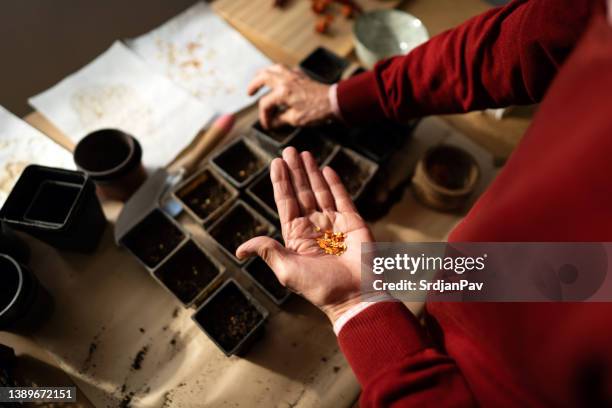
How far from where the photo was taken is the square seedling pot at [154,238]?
87 centimetres

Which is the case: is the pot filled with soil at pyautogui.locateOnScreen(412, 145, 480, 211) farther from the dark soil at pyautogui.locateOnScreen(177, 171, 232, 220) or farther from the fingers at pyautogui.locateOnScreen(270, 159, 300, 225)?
the dark soil at pyautogui.locateOnScreen(177, 171, 232, 220)

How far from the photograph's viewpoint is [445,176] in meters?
1.00

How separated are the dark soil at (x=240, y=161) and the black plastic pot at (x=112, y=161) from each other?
0.19m

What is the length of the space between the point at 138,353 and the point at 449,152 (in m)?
0.83

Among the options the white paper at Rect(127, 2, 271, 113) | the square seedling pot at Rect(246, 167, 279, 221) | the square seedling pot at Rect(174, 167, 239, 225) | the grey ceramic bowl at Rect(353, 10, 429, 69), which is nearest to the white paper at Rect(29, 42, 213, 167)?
the white paper at Rect(127, 2, 271, 113)

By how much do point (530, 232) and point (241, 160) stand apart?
69 centimetres

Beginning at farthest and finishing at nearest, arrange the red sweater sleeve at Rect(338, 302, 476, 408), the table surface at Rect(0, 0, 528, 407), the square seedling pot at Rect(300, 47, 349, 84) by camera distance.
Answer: the square seedling pot at Rect(300, 47, 349, 84), the table surface at Rect(0, 0, 528, 407), the red sweater sleeve at Rect(338, 302, 476, 408)

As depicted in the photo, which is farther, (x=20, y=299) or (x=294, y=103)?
(x=294, y=103)

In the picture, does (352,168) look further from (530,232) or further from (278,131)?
(530,232)

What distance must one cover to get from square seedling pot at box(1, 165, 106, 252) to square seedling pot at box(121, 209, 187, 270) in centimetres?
9

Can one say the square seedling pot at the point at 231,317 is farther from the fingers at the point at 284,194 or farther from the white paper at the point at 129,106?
the white paper at the point at 129,106

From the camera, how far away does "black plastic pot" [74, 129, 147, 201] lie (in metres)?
0.90

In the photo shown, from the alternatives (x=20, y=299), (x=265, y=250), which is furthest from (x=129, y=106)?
(x=265, y=250)

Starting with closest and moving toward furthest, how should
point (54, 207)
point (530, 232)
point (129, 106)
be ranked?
1. point (530, 232)
2. point (54, 207)
3. point (129, 106)
